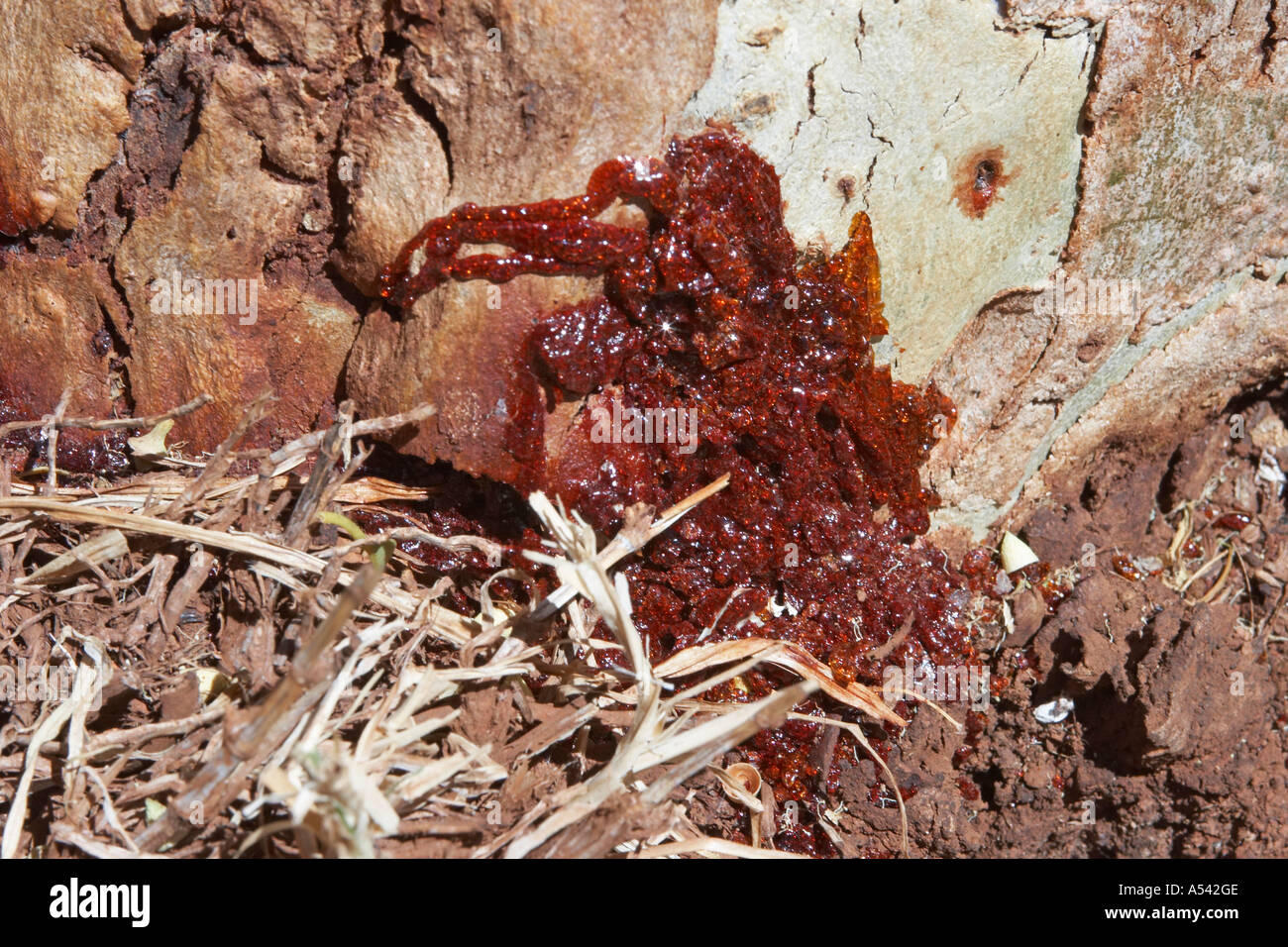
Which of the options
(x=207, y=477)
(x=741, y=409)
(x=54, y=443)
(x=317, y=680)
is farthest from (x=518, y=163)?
(x=54, y=443)

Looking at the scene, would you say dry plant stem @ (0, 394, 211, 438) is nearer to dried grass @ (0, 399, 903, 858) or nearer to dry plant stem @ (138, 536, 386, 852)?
dried grass @ (0, 399, 903, 858)

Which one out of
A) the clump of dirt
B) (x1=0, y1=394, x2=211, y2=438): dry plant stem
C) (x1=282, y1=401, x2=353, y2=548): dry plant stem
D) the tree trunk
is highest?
the tree trunk

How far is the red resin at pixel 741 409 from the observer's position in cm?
229

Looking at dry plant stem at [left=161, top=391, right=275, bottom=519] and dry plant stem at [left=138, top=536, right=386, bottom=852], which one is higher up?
dry plant stem at [left=161, top=391, right=275, bottom=519]

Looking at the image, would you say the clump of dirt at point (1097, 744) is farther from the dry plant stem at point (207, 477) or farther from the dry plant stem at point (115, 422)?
the dry plant stem at point (115, 422)

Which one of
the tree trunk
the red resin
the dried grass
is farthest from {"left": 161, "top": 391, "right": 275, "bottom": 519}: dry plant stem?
the red resin

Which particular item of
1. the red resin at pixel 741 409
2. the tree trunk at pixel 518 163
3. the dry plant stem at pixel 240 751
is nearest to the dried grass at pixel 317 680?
the dry plant stem at pixel 240 751

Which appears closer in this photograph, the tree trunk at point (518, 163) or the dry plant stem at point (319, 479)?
the tree trunk at point (518, 163)

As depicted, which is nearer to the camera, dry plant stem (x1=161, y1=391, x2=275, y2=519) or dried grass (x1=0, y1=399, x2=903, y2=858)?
dried grass (x1=0, y1=399, x2=903, y2=858)

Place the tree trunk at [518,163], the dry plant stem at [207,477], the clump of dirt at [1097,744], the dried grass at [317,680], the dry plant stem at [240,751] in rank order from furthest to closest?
the clump of dirt at [1097,744] → the dry plant stem at [207,477] → the tree trunk at [518,163] → the dried grass at [317,680] → the dry plant stem at [240,751]

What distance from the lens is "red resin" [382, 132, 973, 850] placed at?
7.50 ft

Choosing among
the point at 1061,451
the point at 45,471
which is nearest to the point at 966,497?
the point at 1061,451

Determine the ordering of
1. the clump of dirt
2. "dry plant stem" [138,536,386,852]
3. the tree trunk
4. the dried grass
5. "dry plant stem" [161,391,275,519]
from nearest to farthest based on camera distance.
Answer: "dry plant stem" [138,536,386,852] → the dried grass → the tree trunk → "dry plant stem" [161,391,275,519] → the clump of dirt

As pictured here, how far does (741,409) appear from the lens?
2.54 m
